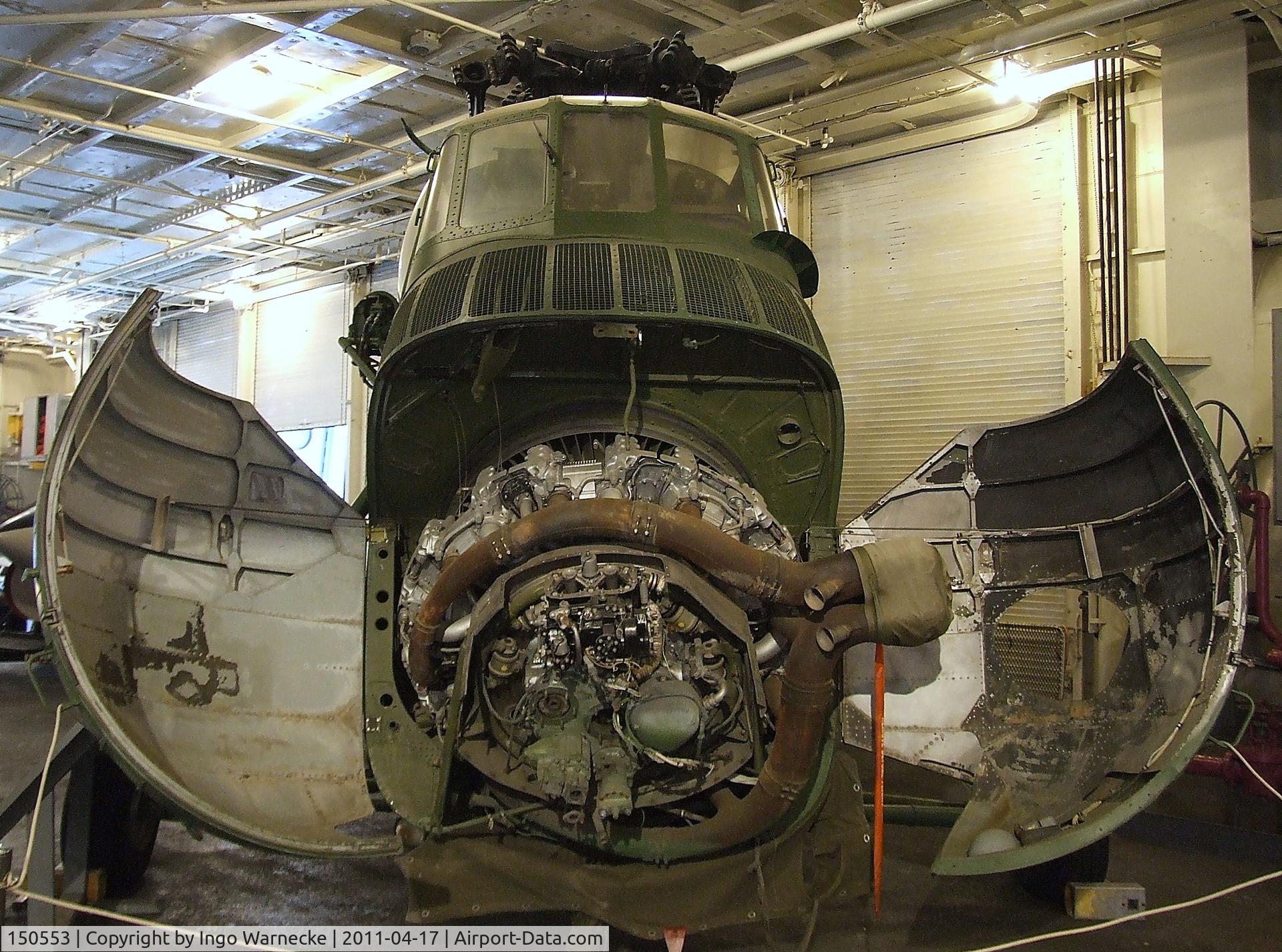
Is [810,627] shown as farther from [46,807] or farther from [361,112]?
[361,112]

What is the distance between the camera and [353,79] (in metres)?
7.52

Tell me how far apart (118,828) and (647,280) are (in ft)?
10.7

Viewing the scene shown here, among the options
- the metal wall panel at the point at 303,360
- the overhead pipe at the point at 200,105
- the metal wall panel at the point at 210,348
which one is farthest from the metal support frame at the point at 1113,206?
the metal wall panel at the point at 210,348

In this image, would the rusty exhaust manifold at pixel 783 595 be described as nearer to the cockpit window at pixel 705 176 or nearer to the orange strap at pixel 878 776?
the orange strap at pixel 878 776

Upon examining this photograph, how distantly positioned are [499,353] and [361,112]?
5.23 m

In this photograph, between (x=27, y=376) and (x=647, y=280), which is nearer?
(x=647, y=280)

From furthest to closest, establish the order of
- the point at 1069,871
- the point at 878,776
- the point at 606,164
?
the point at 606,164 → the point at 1069,871 → the point at 878,776

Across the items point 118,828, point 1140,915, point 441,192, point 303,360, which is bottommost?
point 1140,915

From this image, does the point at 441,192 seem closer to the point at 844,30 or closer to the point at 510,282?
the point at 510,282

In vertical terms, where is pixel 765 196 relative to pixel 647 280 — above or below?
above

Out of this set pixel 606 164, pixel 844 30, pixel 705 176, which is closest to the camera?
pixel 606 164

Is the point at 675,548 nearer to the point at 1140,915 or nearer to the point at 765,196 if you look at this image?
the point at 1140,915

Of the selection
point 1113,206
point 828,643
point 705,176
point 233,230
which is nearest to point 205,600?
point 828,643

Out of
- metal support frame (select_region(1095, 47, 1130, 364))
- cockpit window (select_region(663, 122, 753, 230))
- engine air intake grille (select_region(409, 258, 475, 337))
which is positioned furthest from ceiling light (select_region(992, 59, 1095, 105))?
engine air intake grille (select_region(409, 258, 475, 337))
